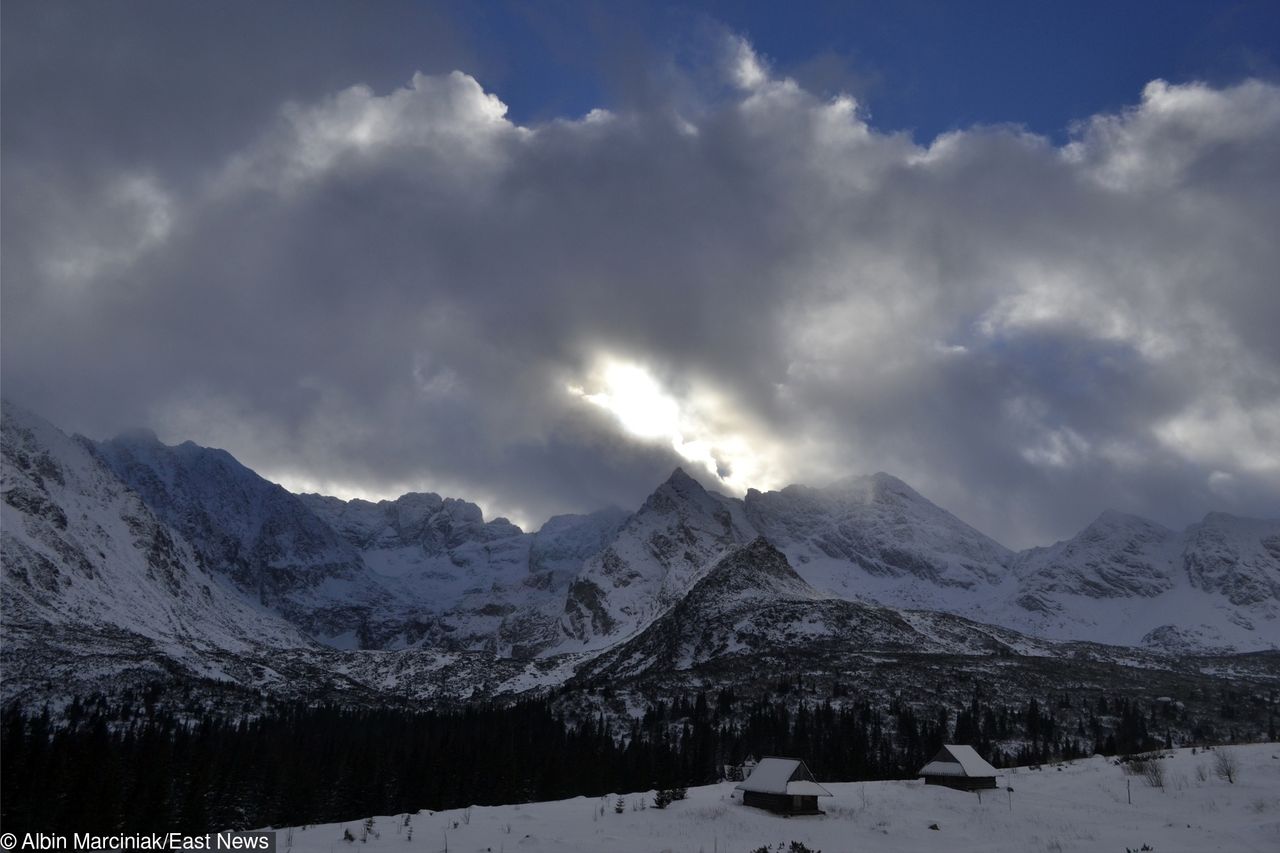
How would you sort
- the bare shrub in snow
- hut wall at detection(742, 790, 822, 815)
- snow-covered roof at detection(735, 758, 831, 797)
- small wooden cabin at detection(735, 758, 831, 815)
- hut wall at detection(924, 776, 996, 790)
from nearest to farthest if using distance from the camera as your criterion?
the bare shrub in snow
hut wall at detection(742, 790, 822, 815)
small wooden cabin at detection(735, 758, 831, 815)
snow-covered roof at detection(735, 758, 831, 797)
hut wall at detection(924, 776, 996, 790)

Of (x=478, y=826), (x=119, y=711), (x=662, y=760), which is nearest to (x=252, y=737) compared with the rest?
(x=119, y=711)

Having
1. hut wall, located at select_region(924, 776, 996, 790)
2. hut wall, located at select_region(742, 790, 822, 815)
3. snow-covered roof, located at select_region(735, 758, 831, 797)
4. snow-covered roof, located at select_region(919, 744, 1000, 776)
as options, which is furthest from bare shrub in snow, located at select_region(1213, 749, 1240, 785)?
hut wall, located at select_region(742, 790, 822, 815)

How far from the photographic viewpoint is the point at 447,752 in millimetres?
121000

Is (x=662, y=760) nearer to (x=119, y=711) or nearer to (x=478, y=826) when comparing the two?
(x=478, y=826)

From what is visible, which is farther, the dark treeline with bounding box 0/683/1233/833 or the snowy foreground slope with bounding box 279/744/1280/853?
the dark treeline with bounding box 0/683/1233/833

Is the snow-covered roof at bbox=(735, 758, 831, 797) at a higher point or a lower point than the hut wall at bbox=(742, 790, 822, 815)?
higher

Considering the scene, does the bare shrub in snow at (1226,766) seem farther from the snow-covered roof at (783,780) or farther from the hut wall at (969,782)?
the snow-covered roof at (783,780)

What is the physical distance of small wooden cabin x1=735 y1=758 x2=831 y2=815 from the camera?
63.7 meters

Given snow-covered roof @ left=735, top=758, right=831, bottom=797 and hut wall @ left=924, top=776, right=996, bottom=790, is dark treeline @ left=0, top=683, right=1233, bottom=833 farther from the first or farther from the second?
snow-covered roof @ left=735, top=758, right=831, bottom=797

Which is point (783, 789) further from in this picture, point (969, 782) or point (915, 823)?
point (969, 782)

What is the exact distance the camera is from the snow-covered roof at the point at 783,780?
64.1 metres

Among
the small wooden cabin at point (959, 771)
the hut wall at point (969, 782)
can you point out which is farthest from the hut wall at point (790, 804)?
the small wooden cabin at point (959, 771)

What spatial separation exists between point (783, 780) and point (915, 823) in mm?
9995

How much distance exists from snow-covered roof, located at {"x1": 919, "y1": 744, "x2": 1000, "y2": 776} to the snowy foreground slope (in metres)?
3.49
